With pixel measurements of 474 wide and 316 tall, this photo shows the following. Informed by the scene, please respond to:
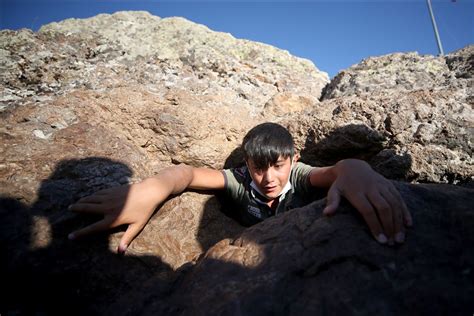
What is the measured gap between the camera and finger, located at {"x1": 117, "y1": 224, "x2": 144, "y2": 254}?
1.61 meters

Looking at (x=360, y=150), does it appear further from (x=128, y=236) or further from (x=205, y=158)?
(x=128, y=236)

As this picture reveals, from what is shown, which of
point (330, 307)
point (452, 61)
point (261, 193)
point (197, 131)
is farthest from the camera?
point (452, 61)

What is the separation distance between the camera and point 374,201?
130 centimetres

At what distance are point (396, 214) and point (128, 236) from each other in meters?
1.53

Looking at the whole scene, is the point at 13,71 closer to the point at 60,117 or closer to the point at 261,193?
the point at 60,117

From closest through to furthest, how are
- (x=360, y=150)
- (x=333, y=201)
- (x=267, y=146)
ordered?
(x=333, y=201) → (x=267, y=146) → (x=360, y=150)

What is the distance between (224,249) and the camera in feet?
4.78

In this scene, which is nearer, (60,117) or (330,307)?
(330,307)

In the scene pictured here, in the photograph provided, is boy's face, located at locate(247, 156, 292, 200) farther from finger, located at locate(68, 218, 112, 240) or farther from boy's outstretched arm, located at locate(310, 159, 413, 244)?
finger, located at locate(68, 218, 112, 240)

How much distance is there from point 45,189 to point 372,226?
6.41ft

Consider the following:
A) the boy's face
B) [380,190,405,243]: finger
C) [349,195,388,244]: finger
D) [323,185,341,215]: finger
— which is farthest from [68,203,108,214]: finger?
[380,190,405,243]: finger

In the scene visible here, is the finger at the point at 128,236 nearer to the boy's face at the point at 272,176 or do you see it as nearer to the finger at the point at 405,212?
the boy's face at the point at 272,176

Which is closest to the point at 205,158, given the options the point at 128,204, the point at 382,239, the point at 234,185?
the point at 234,185

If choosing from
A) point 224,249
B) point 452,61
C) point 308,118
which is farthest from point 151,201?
point 452,61
